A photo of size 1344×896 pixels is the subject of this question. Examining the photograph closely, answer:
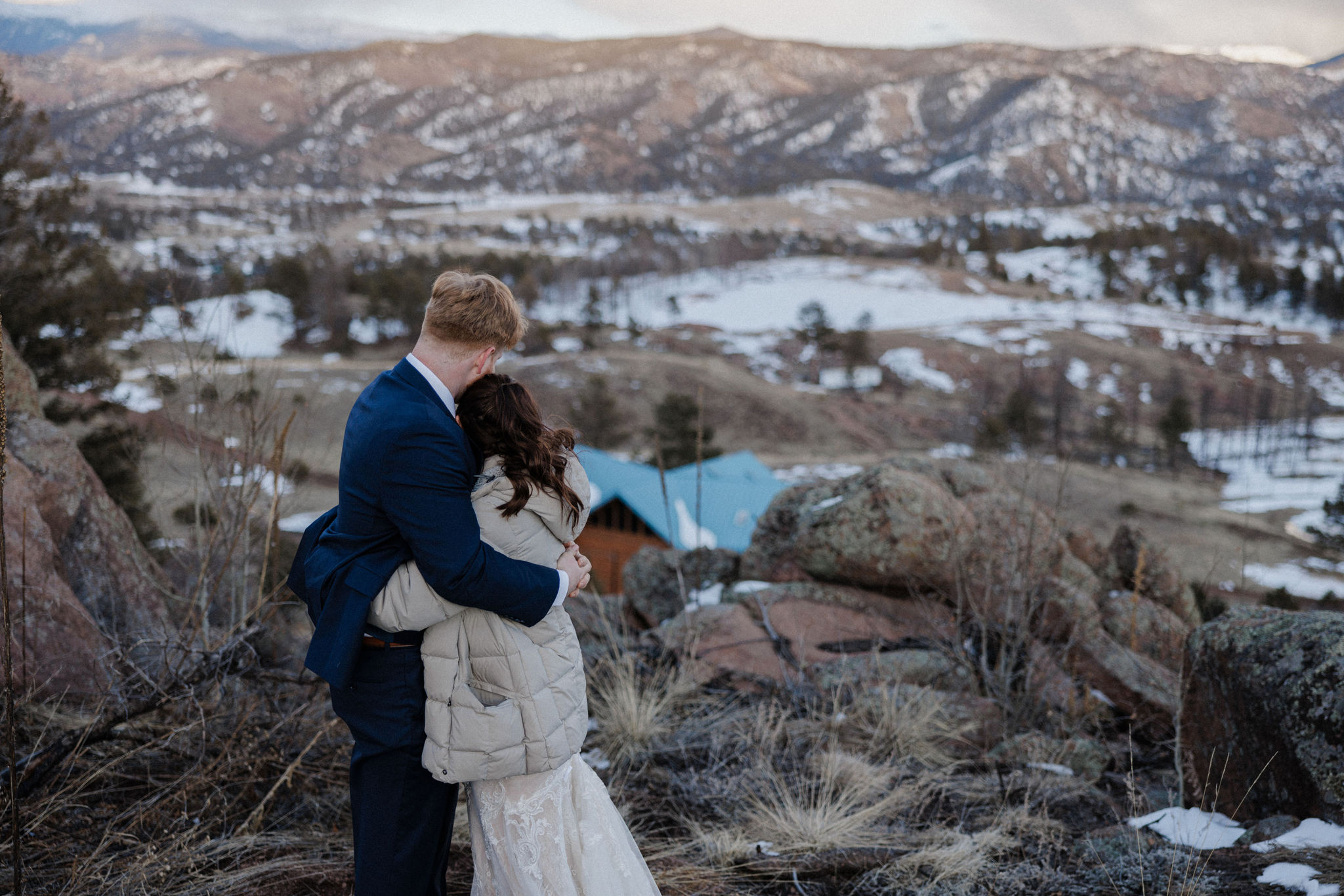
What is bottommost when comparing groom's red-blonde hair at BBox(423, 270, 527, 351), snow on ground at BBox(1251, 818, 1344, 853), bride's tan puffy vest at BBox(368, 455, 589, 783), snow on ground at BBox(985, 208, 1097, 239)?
snow on ground at BBox(1251, 818, 1344, 853)

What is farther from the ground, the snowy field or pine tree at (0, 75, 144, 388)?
pine tree at (0, 75, 144, 388)

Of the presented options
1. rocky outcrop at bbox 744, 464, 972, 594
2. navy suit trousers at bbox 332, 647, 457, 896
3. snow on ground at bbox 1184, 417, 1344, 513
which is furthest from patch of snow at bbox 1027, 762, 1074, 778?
snow on ground at bbox 1184, 417, 1344, 513

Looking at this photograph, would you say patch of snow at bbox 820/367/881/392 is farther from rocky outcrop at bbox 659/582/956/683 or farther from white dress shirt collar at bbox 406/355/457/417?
white dress shirt collar at bbox 406/355/457/417

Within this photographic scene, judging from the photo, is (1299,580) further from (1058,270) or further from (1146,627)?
(1058,270)

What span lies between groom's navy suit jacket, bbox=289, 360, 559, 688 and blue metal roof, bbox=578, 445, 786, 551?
40.4 ft

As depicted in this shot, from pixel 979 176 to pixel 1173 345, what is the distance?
13293 centimetres

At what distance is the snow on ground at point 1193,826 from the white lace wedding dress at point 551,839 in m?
1.91

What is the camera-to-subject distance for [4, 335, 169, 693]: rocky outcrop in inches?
133

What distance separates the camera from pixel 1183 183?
172500 mm

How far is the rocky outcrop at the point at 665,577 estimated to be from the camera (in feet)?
22.4

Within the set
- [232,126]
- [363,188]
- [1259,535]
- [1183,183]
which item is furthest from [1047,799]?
[232,126]

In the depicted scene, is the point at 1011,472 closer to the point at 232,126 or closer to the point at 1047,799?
the point at 1047,799

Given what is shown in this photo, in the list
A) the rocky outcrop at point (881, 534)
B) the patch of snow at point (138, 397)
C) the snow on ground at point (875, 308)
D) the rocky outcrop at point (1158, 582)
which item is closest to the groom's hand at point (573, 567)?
the rocky outcrop at point (881, 534)

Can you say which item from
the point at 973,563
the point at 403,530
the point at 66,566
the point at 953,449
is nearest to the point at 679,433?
the point at 953,449
